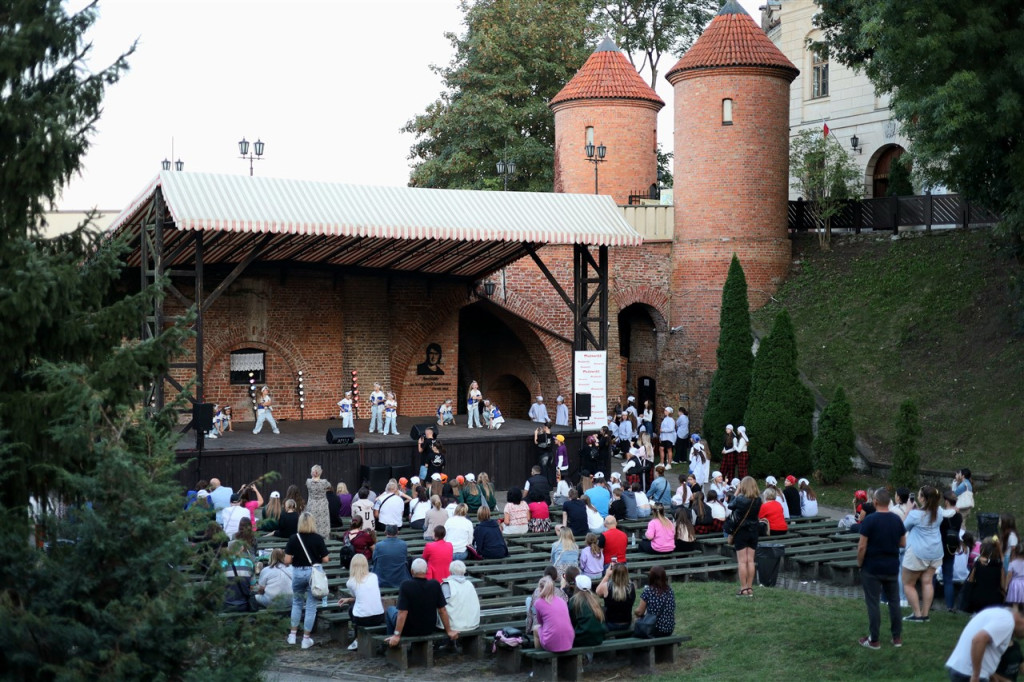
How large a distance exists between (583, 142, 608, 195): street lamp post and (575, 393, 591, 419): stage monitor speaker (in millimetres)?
9261

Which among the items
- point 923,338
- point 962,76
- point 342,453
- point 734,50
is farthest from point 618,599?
point 734,50

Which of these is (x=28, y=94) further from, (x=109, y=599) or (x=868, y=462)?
(x=868, y=462)

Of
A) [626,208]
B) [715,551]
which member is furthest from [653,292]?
[715,551]

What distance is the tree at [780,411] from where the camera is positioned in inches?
968

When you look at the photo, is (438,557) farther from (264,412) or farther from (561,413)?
(561,413)

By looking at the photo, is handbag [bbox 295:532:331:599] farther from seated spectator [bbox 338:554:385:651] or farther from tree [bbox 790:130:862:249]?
tree [bbox 790:130:862:249]

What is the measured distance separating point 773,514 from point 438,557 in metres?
5.97

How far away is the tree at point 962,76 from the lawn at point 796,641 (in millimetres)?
8787

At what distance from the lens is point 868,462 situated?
23.7 m

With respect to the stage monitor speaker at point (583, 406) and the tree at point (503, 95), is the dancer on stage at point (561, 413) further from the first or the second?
the tree at point (503, 95)

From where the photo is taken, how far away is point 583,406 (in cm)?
2434

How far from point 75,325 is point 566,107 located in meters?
26.7

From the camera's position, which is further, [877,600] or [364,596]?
[364,596]

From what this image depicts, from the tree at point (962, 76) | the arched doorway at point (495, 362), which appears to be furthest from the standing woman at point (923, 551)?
the arched doorway at point (495, 362)
